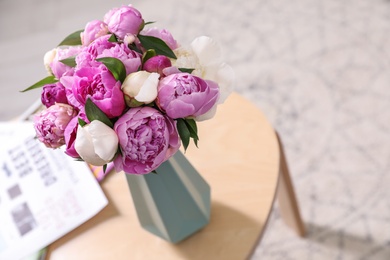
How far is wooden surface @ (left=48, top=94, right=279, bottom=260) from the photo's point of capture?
3.13 ft

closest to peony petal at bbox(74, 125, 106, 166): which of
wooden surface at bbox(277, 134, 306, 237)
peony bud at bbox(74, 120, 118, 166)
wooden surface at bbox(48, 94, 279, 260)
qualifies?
peony bud at bbox(74, 120, 118, 166)

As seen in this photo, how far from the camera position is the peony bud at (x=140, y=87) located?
65 centimetres

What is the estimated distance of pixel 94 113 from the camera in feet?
2.13

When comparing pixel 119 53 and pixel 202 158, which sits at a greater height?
pixel 119 53

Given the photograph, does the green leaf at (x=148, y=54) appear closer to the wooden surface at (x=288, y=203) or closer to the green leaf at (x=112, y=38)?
the green leaf at (x=112, y=38)

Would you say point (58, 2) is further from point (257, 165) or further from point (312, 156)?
point (257, 165)

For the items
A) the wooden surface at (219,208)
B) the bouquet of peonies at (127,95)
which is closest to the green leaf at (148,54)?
the bouquet of peonies at (127,95)

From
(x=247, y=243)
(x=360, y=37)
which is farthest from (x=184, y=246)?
(x=360, y=37)

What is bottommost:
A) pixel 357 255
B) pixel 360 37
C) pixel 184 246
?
pixel 357 255

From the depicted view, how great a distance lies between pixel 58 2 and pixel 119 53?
1798 mm

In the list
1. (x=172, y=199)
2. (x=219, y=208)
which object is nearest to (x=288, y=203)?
(x=219, y=208)

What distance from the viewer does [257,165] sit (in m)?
1.03

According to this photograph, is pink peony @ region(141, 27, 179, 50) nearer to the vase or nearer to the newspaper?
the vase

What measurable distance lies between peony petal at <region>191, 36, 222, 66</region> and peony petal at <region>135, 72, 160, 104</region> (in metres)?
0.11
